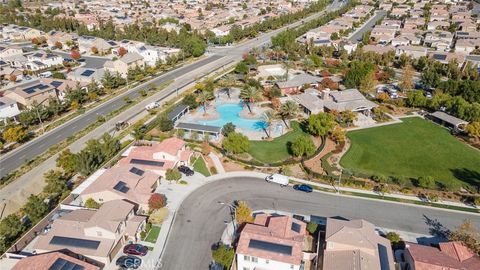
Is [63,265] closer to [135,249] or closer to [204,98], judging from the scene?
[135,249]

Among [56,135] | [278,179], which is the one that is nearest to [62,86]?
[56,135]

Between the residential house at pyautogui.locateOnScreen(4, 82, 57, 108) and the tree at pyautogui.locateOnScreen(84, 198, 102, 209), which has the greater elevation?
the residential house at pyautogui.locateOnScreen(4, 82, 57, 108)

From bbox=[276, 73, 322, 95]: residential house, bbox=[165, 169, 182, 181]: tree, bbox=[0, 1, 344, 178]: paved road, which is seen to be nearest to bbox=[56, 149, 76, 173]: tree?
bbox=[0, 1, 344, 178]: paved road

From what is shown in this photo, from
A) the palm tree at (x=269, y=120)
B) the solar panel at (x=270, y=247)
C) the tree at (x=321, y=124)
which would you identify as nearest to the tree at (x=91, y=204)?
the solar panel at (x=270, y=247)

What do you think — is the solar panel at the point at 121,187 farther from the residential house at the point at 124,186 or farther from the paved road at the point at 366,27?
the paved road at the point at 366,27

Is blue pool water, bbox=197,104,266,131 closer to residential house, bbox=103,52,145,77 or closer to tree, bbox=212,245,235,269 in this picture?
tree, bbox=212,245,235,269

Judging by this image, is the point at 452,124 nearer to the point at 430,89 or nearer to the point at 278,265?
the point at 430,89
